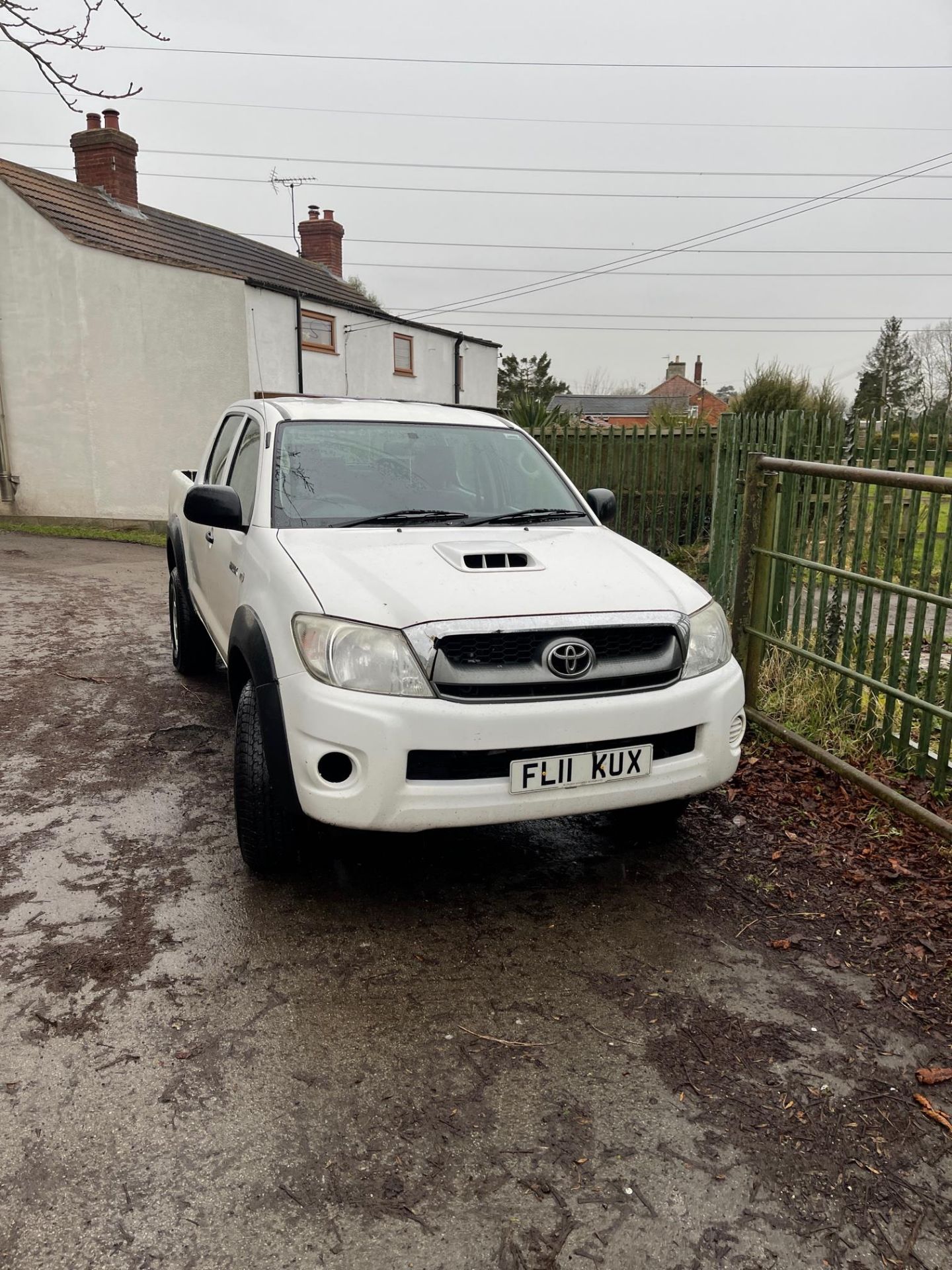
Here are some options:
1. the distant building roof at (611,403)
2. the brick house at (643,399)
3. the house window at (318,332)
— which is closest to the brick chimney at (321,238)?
the house window at (318,332)

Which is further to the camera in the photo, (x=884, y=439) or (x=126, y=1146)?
(x=884, y=439)

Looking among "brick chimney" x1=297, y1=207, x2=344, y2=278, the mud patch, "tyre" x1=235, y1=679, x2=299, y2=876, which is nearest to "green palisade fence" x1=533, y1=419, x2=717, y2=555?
"tyre" x1=235, y1=679, x2=299, y2=876

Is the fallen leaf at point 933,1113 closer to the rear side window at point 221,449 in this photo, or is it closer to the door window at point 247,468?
the door window at point 247,468

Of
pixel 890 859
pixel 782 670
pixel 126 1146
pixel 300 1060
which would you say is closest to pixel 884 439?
pixel 782 670

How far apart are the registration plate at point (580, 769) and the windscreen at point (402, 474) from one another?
1.37m

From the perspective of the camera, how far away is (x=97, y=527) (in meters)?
16.6

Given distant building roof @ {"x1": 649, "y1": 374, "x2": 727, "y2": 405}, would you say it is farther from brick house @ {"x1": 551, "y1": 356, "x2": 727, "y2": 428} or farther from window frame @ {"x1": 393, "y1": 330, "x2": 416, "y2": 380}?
window frame @ {"x1": 393, "y1": 330, "x2": 416, "y2": 380}

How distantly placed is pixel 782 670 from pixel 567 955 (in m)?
2.78

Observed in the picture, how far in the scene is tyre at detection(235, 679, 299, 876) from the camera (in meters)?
3.23

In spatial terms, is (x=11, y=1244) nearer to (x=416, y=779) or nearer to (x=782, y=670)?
(x=416, y=779)

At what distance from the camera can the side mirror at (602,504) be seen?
15.2ft

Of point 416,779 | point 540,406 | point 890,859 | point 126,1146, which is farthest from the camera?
point 540,406

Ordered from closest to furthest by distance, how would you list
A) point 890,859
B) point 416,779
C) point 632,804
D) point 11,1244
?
point 11,1244, point 416,779, point 632,804, point 890,859

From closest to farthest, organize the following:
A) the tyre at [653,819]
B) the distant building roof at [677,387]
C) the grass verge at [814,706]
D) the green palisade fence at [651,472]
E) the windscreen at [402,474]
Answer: the tyre at [653,819], the windscreen at [402,474], the grass verge at [814,706], the green palisade fence at [651,472], the distant building roof at [677,387]
